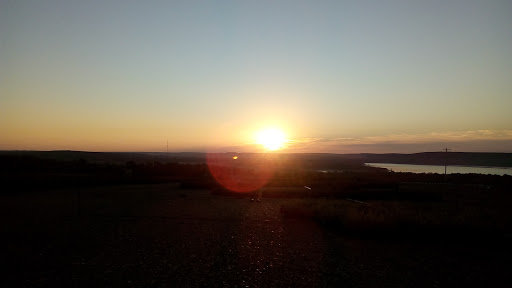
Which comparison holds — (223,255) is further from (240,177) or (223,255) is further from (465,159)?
(465,159)

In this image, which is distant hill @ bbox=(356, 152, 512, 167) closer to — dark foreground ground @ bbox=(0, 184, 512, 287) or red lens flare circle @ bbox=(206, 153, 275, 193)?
red lens flare circle @ bbox=(206, 153, 275, 193)

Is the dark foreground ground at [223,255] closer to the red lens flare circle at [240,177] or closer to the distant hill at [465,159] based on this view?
the red lens flare circle at [240,177]

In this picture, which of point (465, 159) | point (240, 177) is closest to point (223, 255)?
point (240, 177)

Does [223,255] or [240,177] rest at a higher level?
[223,255]

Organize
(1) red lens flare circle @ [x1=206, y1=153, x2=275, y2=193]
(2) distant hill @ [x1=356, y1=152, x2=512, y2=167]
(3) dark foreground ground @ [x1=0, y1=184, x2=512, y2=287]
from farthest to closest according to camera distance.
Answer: (2) distant hill @ [x1=356, y1=152, x2=512, y2=167] → (1) red lens flare circle @ [x1=206, y1=153, x2=275, y2=193] → (3) dark foreground ground @ [x1=0, y1=184, x2=512, y2=287]

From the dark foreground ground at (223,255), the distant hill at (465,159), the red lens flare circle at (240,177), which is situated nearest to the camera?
the dark foreground ground at (223,255)

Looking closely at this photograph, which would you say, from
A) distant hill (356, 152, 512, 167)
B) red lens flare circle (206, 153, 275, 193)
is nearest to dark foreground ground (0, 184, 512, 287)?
red lens flare circle (206, 153, 275, 193)

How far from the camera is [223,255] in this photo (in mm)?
10531

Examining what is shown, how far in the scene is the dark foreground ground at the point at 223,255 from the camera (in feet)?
27.8

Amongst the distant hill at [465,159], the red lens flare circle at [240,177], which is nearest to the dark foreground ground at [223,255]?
the red lens flare circle at [240,177]

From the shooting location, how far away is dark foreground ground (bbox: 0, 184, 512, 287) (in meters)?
8.48

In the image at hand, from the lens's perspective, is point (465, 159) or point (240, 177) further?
point (465, 159)

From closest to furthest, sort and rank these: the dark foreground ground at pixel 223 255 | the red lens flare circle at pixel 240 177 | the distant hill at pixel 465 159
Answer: the dark foreground ground at pixel 223 255 → the red lens flare circle at pixel 240 177 → the distant hill at pixel 465 159

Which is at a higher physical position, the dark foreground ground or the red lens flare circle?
the dark foreground ground
